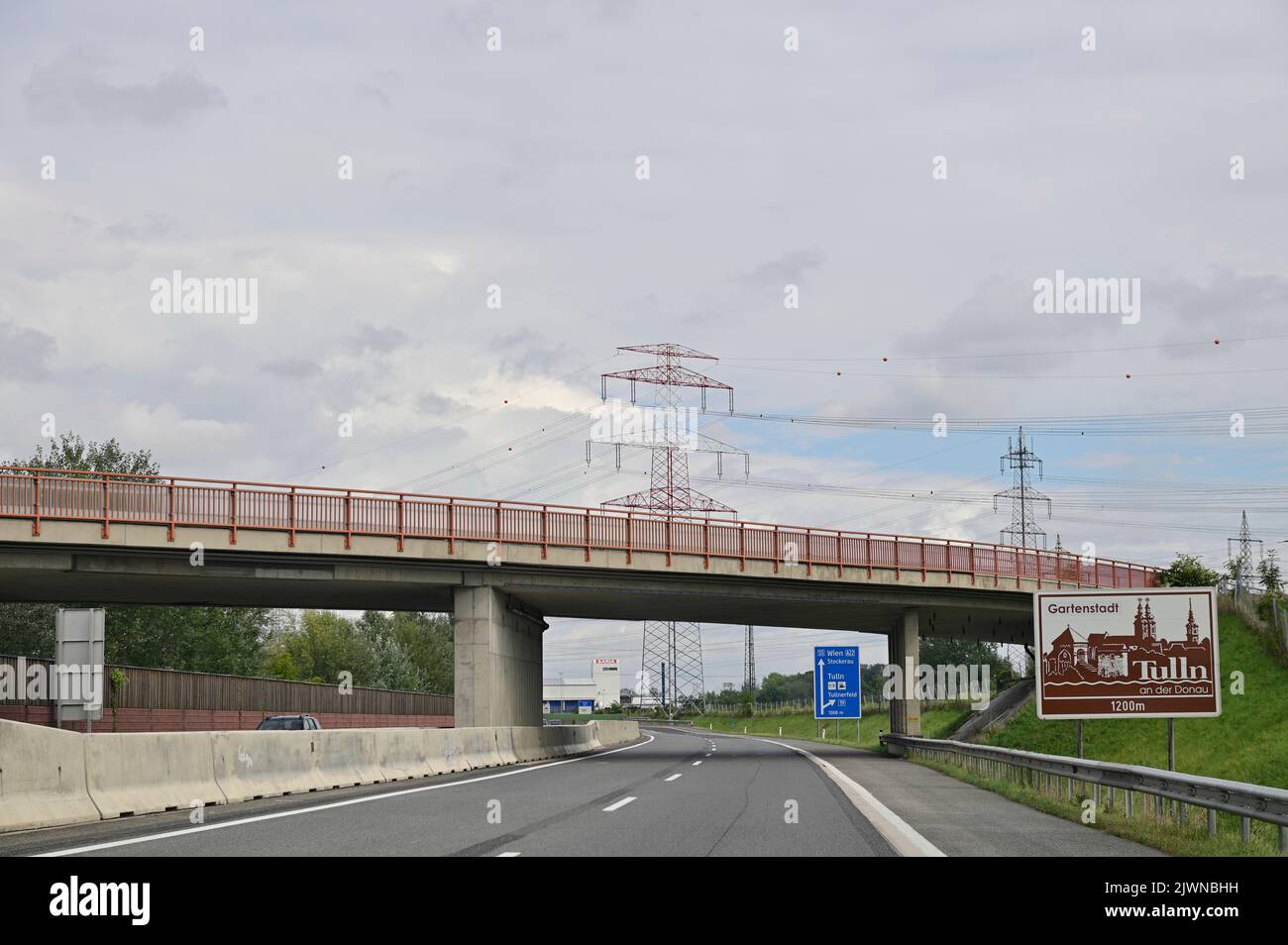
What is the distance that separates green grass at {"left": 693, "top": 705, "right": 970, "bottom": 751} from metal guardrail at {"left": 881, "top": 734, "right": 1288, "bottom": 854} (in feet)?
114

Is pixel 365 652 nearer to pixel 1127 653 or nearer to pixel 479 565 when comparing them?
pixel 479 565

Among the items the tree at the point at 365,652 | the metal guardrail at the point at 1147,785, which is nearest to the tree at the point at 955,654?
the tree at the point at 365,652

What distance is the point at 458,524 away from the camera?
37375mm

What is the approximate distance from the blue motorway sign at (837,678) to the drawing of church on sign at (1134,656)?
2989 centimetres

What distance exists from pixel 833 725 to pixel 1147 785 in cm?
7897

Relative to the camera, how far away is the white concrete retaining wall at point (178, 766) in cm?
1329

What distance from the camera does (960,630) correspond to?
58.8 meters

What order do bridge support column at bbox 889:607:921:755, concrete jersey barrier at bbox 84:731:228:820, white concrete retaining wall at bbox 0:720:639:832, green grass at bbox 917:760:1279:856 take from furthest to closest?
bridge support column at bbox 889:607:921:755, concrete jersey barrier at bbox 84:731:228:820, white concrete retaining wall at bbox 0:720:639:832, green grass at bbox 917:760:1279:856

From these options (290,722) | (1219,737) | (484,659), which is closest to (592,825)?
(290,722)

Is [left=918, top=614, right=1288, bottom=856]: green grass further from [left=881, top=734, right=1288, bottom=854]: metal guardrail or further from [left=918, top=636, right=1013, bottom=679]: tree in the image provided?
[left=918, top=636, right=1013, bottom=679]: tree

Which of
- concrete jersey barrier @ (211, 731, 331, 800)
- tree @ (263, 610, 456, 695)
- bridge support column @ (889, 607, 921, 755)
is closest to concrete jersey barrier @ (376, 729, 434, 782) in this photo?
concrete jersey barrier @ (211, 731, 331, 800)

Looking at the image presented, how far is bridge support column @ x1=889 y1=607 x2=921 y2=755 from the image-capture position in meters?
47.2

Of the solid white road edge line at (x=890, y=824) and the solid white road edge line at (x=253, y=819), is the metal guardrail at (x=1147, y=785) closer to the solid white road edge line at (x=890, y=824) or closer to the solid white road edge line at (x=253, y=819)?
the solid white road edge line at (x=890, y=824)
